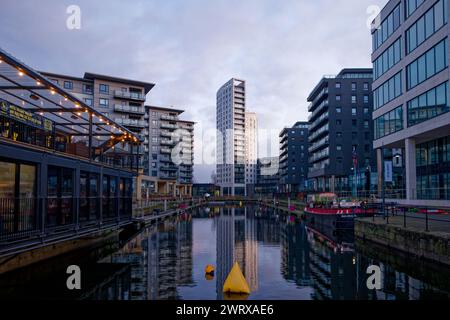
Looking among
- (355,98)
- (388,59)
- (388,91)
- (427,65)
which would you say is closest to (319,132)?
(355,98)

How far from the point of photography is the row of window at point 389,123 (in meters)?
41.9

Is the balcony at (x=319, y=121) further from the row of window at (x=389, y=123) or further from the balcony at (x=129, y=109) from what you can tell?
the balcony at (x=129, y=109)

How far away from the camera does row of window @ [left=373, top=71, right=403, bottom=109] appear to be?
42.2m

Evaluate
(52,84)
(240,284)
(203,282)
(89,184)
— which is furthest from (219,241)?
(52,84)

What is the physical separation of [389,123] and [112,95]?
61086mm

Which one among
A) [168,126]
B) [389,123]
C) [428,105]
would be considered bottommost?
[389,123]

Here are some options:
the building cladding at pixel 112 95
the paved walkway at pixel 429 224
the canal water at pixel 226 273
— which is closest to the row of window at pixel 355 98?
the building cladding at pixel 112 95

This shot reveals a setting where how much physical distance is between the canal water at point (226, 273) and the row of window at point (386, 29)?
29.3 metres

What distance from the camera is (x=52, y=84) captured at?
14586 mm

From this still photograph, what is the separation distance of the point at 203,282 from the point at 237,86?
179462 mm

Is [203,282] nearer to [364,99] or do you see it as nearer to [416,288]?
[416,288]

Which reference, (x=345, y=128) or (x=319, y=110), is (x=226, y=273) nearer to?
(x=345, y=128)

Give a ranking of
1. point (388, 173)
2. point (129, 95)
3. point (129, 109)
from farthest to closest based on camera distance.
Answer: point (129, 95)
point (129, 109)
point (388, 173)

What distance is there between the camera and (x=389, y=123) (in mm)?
44500
